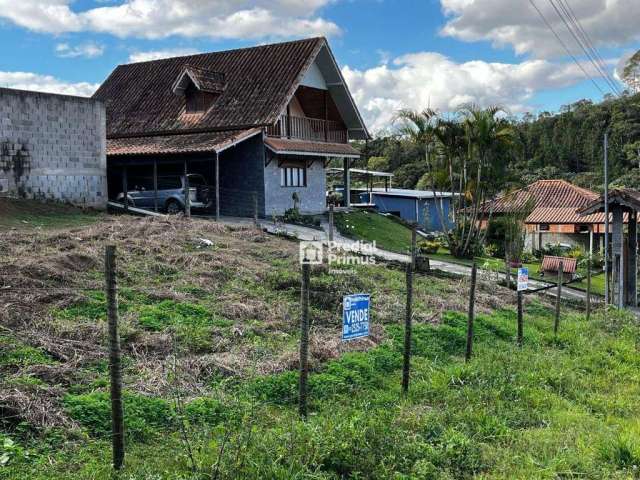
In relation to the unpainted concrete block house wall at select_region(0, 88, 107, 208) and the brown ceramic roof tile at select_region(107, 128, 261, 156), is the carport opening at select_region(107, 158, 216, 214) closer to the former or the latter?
the brown ceramic roof tile at select_region(107, 128, 261, 156)

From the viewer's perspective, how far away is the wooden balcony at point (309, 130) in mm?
25317

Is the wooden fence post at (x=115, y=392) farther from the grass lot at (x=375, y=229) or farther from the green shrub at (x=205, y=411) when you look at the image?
the grass lot at (x=375, y=229)

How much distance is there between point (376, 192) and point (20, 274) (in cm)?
3164

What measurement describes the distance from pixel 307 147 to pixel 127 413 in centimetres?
2088

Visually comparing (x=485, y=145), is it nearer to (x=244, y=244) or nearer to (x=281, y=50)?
(x=281, y=50)

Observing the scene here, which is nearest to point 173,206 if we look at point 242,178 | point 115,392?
point 242,178

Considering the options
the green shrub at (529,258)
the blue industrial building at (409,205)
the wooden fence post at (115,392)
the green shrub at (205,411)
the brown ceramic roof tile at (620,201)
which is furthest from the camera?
the blue industrial building at (409,205)

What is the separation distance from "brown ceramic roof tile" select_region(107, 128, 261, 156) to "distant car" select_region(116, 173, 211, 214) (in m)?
1.15

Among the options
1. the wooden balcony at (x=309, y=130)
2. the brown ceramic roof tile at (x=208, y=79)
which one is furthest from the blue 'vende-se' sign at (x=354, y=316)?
the brown ceramic roof tile at (x=208, y=79)

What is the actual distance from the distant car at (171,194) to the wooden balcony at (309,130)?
3.46 metres

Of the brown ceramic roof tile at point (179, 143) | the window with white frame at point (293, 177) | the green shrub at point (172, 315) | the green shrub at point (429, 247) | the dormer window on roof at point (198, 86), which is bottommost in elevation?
the green shrub at point (429, 247)

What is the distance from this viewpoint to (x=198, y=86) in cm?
2552

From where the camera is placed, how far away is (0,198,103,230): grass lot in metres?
16.2

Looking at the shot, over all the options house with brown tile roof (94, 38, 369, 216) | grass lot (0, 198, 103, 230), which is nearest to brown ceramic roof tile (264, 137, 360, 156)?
house with brown tile roof (94, 38, 369, 216)
